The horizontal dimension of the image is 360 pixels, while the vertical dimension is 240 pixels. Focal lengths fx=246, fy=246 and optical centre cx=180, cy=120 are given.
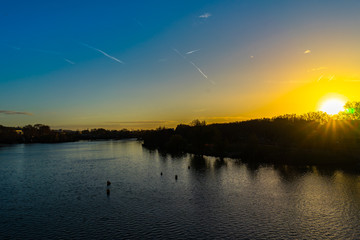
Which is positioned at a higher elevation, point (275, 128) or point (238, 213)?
point (275, 128)

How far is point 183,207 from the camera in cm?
4366

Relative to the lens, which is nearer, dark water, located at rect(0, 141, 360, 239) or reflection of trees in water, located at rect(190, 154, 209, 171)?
dark water, located at rect(0, 141, 360, 239)

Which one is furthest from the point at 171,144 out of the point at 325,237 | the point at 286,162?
the point at 325,237

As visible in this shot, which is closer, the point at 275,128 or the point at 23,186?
the point at 23,186

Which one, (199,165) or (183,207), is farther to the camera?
(199,165)

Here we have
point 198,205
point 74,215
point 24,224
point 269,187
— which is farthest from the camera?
point 269,187

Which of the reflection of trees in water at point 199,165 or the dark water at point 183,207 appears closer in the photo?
the dark water at point 183,207

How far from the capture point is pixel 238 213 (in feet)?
132

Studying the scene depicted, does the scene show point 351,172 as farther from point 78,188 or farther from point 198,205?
point 78,188

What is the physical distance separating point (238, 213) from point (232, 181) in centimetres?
2656

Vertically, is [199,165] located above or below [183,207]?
below

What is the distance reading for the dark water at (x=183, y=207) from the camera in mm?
33125

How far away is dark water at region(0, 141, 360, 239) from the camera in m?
33.1

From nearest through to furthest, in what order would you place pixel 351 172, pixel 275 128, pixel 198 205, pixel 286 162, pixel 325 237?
pixel 325 237
pixel 198 205
pixel 351 172
pixel 286 162
pixel 275 128
